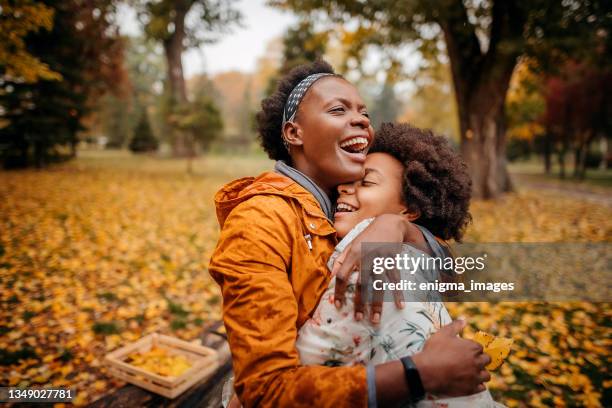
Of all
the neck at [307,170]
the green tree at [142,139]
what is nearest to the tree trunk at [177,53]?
the green tree at [142,139]

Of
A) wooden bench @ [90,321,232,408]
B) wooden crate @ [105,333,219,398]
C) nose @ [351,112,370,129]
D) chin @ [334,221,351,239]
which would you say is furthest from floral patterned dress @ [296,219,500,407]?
Result: wooden crate @ [105,333,219,398]

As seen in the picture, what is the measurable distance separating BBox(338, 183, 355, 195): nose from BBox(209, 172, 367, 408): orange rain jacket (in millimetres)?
283

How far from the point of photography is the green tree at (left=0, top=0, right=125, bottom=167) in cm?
1491

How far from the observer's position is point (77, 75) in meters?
17.1

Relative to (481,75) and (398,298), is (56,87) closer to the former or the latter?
(481,75)

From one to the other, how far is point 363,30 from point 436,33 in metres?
2.52

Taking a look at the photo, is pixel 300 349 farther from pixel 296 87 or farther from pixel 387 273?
pixel 296 87

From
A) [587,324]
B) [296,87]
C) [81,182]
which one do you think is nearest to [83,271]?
[296,87]

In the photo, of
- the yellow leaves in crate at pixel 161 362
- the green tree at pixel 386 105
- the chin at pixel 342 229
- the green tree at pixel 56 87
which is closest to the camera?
the chin at pixel 342 229

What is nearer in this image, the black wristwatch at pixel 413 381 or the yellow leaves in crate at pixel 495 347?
the black wristwatch at pixel 413 381

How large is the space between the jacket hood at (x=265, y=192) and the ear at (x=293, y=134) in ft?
0.91

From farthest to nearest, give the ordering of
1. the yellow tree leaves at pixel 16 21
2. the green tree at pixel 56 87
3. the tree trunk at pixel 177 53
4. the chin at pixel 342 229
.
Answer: the tree trunk at pixel 177 53 → the green tree at pixel 56 87 → the yellow tree leaves at pixel 16 21 → the chin at pixel 342 229

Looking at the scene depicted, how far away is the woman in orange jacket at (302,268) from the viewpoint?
52.6 inches

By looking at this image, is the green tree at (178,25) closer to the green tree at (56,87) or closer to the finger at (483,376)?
the green tree at (56,87)
